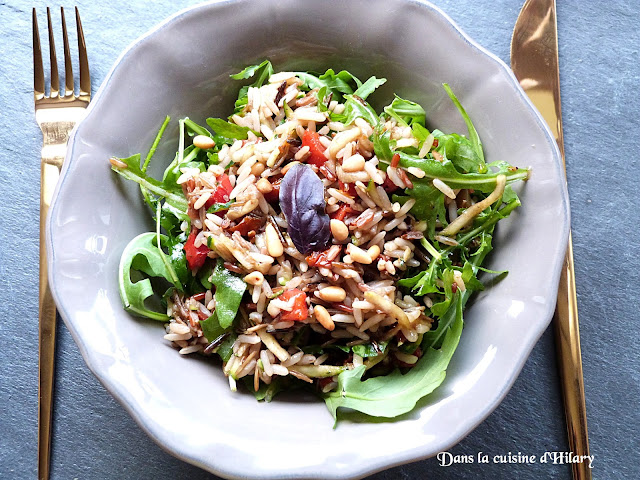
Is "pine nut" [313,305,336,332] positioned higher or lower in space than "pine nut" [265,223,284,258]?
lower

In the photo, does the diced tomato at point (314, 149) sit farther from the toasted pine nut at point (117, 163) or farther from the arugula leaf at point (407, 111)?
the toasted pine nut at point (117, 163)

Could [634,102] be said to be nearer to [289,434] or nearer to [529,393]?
[529,393]

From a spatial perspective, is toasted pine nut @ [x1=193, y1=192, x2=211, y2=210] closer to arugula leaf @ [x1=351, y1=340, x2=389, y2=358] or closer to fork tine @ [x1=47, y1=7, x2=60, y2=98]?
arugula leaf @ [x1=351, y1=340, x2=389, y2=358]

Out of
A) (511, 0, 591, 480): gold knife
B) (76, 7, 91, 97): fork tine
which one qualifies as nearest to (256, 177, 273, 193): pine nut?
(76, 7, 91, 97): fork tine

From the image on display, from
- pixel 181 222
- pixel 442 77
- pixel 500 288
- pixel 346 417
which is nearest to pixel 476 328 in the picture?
pixel 500 288

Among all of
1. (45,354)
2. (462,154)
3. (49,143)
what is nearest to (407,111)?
(462,154)

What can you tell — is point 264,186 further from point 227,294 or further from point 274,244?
point 227,294

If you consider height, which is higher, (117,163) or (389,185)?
(389,185)
